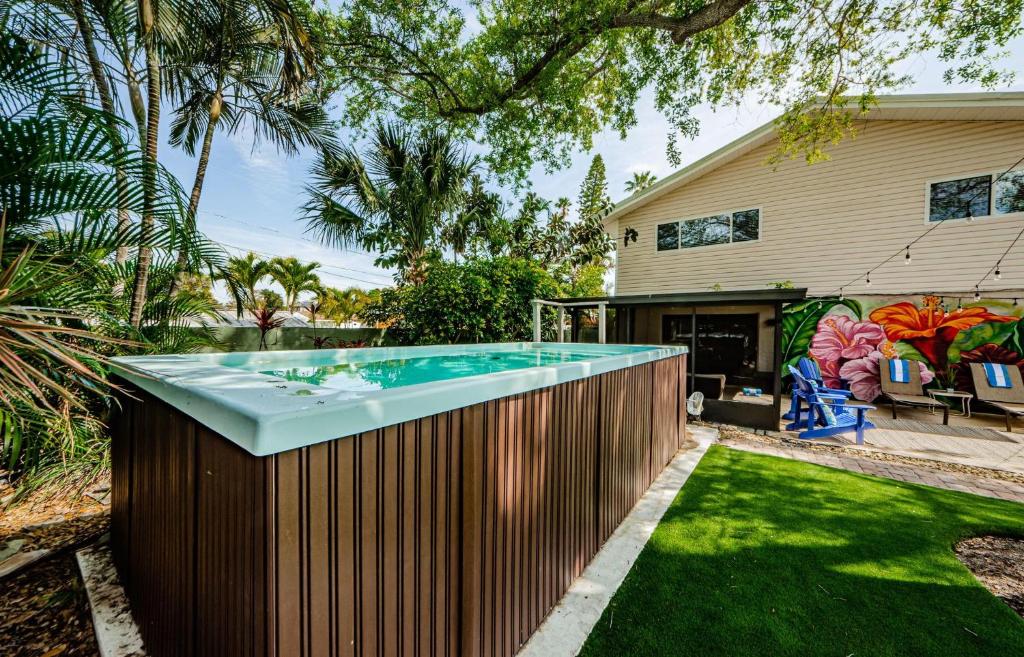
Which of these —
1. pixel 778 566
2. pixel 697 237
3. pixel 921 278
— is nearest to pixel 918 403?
pixel 921 278

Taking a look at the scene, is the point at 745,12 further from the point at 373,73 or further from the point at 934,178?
the point at 373,73

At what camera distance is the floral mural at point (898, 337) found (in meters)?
7.50

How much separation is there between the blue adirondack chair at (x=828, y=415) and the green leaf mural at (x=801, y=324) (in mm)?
3089

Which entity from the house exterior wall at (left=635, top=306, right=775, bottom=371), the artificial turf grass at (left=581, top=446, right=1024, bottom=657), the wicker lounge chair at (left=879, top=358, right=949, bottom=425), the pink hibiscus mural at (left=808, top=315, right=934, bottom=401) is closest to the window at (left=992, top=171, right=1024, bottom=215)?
the pink hibiscus mural at (left=808, top=315, right=934, bottom=401)

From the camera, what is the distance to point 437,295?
8.32 metres

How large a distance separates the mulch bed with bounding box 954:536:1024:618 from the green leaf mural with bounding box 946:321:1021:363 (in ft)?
22.7

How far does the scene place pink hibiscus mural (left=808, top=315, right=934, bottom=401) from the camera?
8.42 m

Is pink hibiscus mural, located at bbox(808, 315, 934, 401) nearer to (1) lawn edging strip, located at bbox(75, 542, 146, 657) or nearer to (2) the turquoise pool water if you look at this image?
(2) the turquoise pool water

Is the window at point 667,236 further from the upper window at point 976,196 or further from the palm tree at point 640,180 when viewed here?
the palm tree at point 640,180

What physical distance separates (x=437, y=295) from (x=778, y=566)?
710 cm

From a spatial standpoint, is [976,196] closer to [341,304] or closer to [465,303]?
[465,303]

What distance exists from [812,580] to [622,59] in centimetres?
798

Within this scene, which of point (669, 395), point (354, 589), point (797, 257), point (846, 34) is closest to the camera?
point (354, 589)

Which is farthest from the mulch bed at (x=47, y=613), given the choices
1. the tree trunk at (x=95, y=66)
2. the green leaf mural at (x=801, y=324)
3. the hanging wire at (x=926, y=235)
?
the hanging wire at (x=926, y=235)
